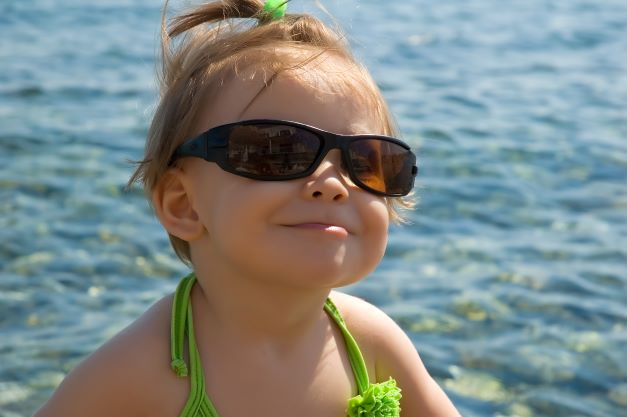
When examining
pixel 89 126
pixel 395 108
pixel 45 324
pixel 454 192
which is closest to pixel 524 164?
pixel 454 192

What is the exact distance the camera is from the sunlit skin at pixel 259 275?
254 cm

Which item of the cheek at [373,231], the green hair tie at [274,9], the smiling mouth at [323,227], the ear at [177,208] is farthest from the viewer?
the green hair tie at [274,9]

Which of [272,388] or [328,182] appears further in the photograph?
[272,388]

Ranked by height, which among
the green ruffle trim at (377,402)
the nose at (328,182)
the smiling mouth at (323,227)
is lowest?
the green ruffle trim at (377,402)

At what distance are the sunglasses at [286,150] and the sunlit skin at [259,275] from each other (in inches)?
1.1

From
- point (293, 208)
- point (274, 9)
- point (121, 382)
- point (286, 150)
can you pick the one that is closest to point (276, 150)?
point (286, 150)

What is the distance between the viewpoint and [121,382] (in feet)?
8.62

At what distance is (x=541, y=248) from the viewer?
5617 mm

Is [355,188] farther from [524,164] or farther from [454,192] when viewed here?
[524,164]

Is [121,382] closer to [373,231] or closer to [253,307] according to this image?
[253,307]

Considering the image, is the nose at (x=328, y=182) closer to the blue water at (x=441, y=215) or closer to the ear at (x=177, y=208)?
the ear at (x=177, y=208)

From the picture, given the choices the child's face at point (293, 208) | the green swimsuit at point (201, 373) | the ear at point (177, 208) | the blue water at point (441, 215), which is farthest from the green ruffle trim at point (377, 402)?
the blue water at point (441, 215)

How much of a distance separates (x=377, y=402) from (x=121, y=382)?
0.63 metres

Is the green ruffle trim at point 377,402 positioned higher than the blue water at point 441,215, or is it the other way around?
the green ruffle trim at point 377,402
